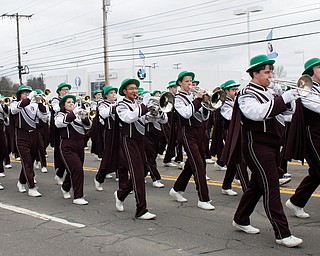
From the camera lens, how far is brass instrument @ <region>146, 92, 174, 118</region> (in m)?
8.07

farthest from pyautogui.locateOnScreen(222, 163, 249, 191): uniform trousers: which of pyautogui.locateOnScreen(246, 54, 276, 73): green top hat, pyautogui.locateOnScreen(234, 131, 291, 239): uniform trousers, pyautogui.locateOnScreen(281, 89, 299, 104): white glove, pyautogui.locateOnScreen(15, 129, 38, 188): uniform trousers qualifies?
pyautogui.locateOnScreen(15, 129, 38, 188): uniform trousers

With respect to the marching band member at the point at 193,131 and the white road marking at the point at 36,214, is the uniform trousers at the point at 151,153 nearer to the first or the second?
the marching band member at the point at 193,131

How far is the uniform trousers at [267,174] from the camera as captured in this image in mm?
5785

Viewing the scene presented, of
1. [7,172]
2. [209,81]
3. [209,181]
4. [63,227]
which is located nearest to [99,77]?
[209,81]

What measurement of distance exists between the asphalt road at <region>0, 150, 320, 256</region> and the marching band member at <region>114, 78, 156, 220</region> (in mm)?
Result: 334

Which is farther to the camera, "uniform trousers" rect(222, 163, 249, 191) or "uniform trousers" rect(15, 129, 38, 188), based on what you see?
"uniform trousers" rect(15, 129, 38, 188)

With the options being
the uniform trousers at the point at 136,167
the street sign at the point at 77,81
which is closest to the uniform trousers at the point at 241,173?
the uniform trousers at the point at 136,167

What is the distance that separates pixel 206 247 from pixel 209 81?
44.7m

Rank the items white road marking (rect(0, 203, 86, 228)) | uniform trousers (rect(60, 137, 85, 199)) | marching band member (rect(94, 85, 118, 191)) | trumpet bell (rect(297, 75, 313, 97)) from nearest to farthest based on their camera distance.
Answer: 1. trumpet bell (rect(297, 75, 313, 97))
2. white road marking (rect(0, 203, 86, 228))
3. uniform trousers (rect(60, 137, 85, 199))
4. marching band member (rect(94, 85, 118, 191))

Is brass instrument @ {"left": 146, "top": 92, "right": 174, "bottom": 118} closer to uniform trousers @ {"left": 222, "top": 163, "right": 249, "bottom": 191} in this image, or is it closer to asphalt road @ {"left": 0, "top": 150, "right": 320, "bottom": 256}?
uniform trousers @ {"left": 222, "top": 163, "right": 249, "bottom": 191}

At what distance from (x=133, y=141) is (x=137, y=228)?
1.36 metres

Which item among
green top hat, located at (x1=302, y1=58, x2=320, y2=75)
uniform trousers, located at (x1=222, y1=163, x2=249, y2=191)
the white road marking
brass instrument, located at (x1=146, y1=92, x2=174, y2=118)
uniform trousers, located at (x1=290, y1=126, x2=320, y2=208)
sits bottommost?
the white road marking

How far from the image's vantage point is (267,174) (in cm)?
588

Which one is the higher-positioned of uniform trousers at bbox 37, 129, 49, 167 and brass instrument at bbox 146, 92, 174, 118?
brass instrument at bbox 146, 92, 174, 118
